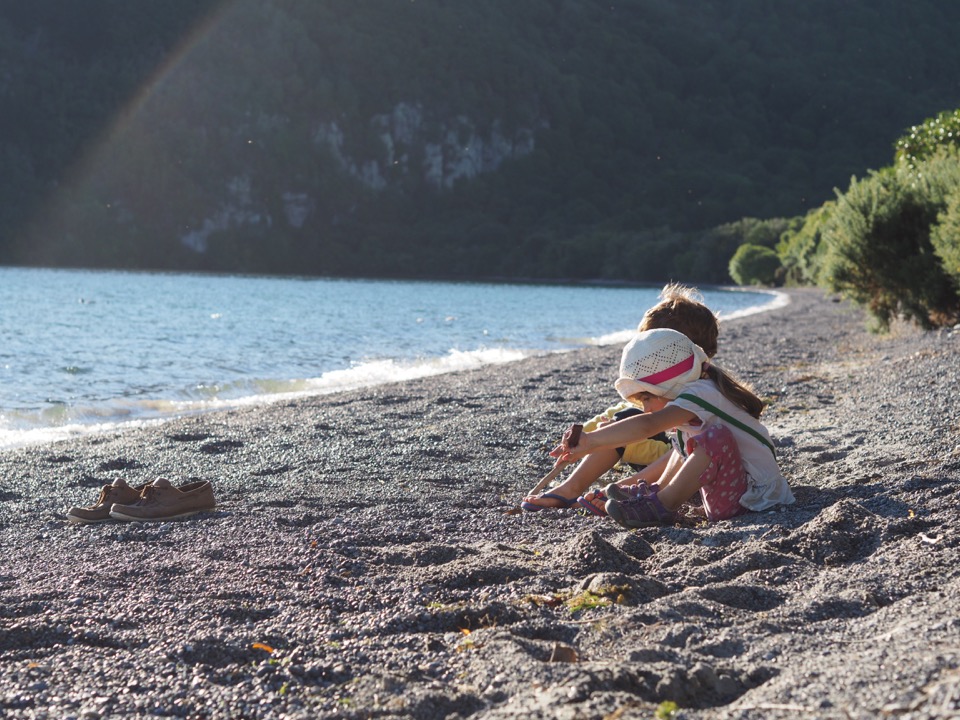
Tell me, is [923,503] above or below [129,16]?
below

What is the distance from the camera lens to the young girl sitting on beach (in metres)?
4.62

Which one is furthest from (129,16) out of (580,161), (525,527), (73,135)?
(525,527)

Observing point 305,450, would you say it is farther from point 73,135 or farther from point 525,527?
point 73,135

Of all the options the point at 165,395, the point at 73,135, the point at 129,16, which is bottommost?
the point at 165,395

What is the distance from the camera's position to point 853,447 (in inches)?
257

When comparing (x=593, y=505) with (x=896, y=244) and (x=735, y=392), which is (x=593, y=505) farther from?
(x=896, y=244)

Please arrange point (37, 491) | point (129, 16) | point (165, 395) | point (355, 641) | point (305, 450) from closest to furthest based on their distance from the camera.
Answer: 1. point (355, 641)
2. point (37, 491)
3. point (305, 450)
4. point (165, 395)
5. point (129, 16)

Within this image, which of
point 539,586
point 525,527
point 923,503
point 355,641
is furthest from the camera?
point 525,527

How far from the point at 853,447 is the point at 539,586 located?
3.59 metres

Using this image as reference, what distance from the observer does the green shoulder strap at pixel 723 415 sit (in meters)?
4.66

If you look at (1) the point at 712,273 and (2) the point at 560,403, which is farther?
(1) the point at 712,273

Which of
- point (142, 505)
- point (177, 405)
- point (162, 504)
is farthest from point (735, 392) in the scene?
point (177, 405)

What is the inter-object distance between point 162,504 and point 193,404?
25.7 feet

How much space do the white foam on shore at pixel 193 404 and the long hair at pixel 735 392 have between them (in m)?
7.11
